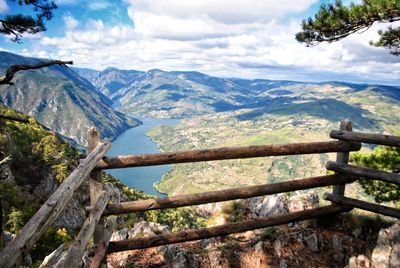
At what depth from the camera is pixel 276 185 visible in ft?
23.2

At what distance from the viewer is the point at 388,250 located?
5945 mm

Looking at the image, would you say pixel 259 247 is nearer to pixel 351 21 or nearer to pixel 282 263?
pixel 282 263

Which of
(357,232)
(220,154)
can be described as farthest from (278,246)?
(220,154)

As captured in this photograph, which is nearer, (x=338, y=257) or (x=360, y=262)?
(x=360, y=262)

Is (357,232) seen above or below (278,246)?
above

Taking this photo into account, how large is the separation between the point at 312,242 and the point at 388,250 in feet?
6.15

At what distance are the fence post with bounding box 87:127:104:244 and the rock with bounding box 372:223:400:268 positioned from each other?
16.4 feet

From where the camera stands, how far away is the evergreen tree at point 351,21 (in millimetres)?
7363

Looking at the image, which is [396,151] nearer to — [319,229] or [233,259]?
[319,229]

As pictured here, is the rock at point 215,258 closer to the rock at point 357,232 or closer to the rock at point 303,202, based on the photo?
the rock at point 357,232

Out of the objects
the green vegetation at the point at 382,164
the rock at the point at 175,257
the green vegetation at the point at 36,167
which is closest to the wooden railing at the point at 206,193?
the rock at the point at 175,257

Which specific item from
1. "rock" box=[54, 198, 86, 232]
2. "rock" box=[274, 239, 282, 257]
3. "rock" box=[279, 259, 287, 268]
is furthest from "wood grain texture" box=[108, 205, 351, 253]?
"rock" box=[54, 198, 86, 232]

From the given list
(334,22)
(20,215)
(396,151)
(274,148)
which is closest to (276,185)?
(274,148)

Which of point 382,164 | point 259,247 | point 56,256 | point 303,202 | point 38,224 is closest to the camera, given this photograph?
point 38,224
